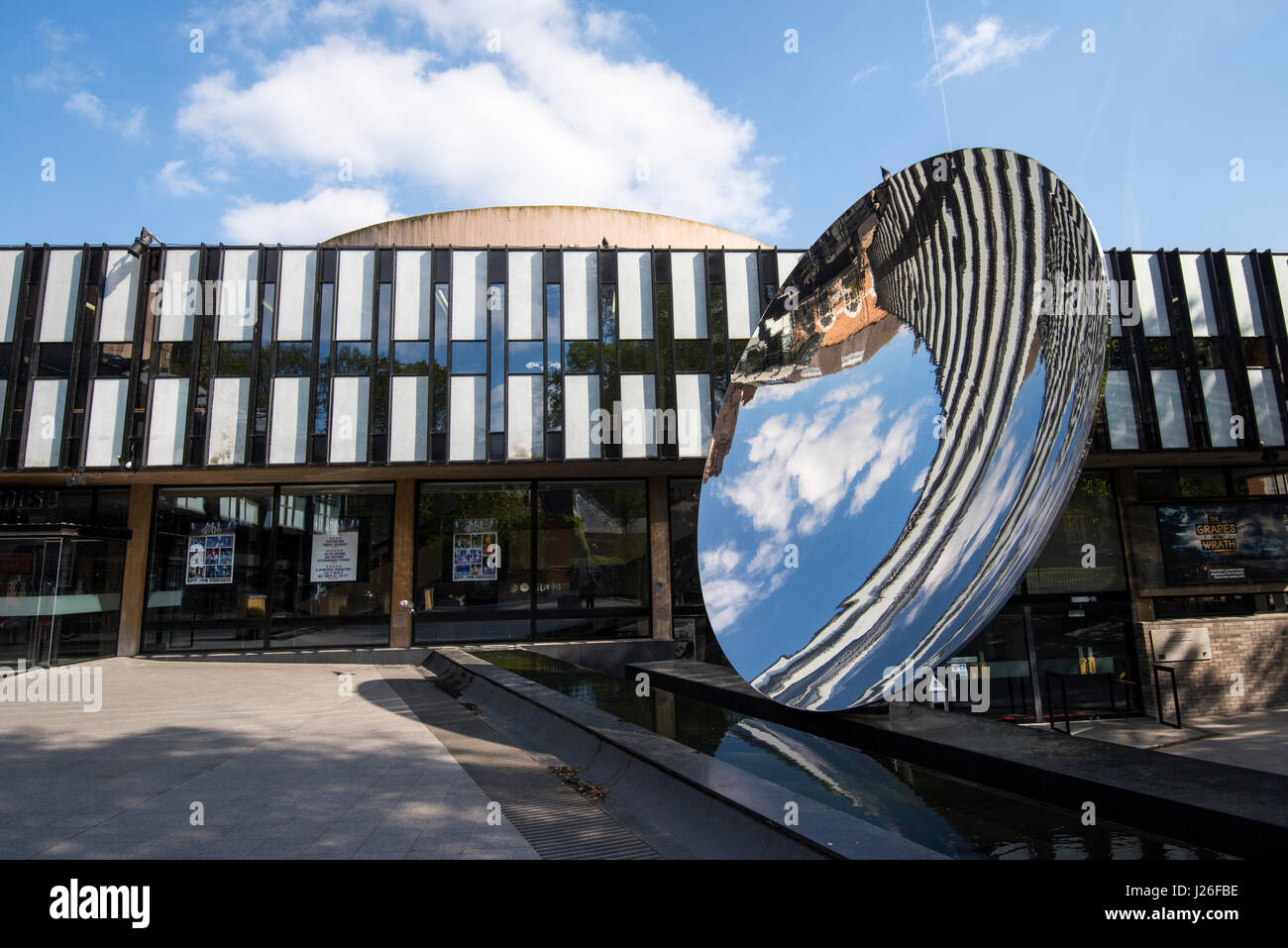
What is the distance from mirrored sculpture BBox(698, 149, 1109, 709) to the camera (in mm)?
5367

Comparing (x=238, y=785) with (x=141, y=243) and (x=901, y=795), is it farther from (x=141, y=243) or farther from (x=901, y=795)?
(x=141, y=243)

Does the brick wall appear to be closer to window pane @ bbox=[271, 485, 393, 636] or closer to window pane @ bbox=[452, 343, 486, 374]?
window pane @ bbox=[452, 343, 486, 374]

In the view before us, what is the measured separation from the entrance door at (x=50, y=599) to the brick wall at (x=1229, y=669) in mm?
31992

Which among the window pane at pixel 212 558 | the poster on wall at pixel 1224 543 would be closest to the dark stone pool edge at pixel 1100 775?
the window pane at pixel 212 558

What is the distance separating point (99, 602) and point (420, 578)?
29.3 feet

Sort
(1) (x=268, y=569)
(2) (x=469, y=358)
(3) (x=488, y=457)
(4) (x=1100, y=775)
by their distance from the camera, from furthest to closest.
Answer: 1. (1) (x=268, y=569)
2. (2) (x=469, y=358)
3. (3) (x=488, y=457)
4. (4) (x=1100, y=775)

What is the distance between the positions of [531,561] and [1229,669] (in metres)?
22.7

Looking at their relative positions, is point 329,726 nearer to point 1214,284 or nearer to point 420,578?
point 420,578

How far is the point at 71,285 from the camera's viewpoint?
21.6 metres

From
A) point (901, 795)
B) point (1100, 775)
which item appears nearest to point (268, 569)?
point (901, 795)

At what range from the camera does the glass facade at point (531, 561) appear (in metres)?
23.5

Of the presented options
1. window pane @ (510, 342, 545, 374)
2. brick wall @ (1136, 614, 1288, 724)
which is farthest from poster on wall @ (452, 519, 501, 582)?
brick wall @ (1136, 614, 1288, 724)

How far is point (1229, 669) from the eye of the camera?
23859 mm
